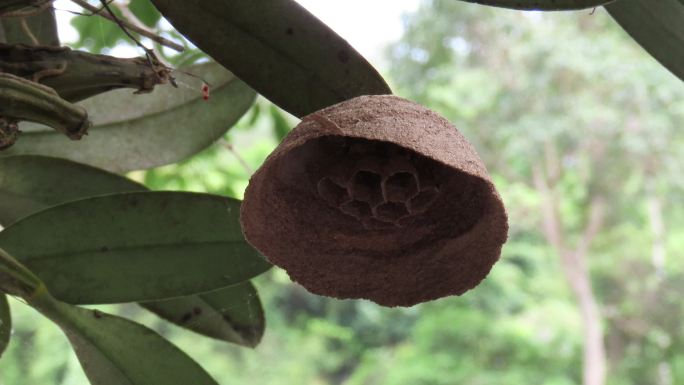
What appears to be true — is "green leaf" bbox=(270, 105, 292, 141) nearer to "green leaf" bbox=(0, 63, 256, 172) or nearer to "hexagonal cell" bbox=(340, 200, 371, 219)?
"green leaf" bbox=(0, 63, 256, 172)

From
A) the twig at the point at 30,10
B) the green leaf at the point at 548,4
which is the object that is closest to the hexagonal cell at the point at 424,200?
the green leaf at the point at 548,4


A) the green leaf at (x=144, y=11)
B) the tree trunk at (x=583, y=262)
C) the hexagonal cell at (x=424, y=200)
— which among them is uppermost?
the tree trunk at (x=583, y=262)

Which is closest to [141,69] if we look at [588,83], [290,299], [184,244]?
[184,244]

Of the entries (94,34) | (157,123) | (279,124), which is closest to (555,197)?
(279,124)

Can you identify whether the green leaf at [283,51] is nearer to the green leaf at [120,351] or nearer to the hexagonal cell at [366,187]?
the hexagonal cell at [366,187]

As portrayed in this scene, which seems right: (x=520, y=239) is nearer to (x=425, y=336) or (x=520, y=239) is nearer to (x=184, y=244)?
(x=425, y=336)
